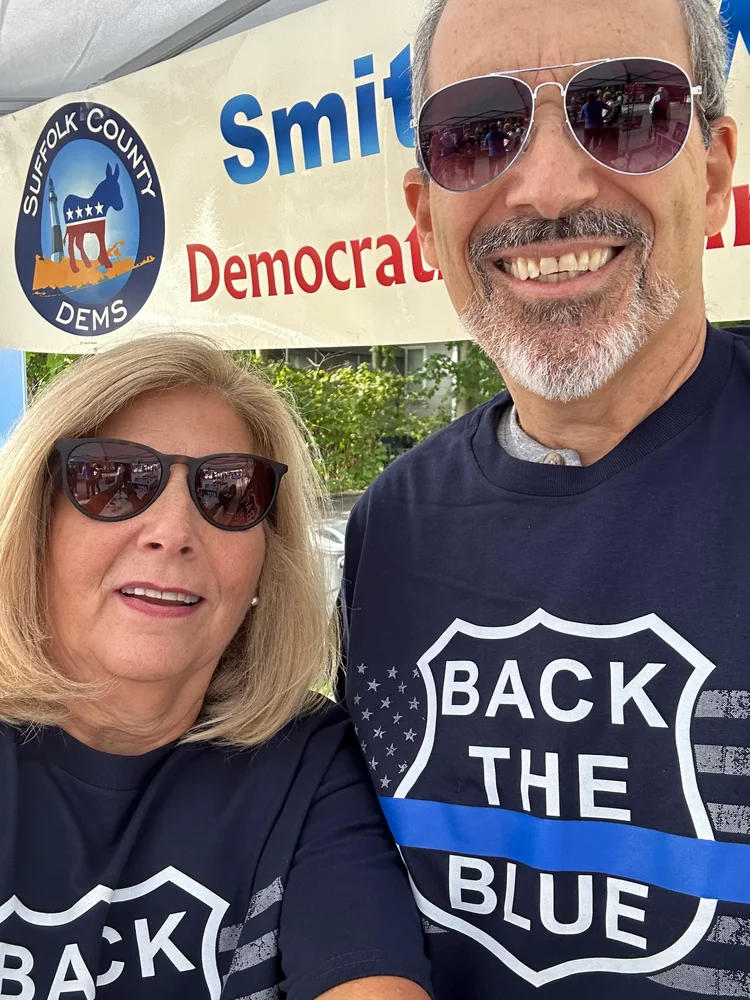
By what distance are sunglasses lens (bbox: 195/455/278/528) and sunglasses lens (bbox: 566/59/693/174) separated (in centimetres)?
79

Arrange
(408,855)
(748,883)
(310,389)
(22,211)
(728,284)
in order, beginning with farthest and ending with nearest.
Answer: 1. (310,389)
2. (22,211)
3. (728,284)
4. (408,855)
5. (748,883)

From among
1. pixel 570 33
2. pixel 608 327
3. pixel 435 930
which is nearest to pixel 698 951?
pixel 435 930

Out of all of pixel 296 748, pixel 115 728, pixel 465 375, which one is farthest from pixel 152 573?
pixel 465 375

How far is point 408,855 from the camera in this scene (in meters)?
1.42

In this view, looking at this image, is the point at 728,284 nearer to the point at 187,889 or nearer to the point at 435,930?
the point at 435,930

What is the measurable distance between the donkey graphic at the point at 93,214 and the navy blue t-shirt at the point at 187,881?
7.42ft

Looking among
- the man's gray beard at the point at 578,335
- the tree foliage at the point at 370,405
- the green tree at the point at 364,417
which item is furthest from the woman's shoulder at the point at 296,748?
the green tree at the point at 364,417

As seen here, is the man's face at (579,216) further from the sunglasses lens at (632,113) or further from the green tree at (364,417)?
the green tree at (364,417)

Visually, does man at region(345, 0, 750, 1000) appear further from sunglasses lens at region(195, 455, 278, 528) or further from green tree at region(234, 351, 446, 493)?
green tree at region(234, 351, 446, 493)

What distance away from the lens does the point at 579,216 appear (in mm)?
1355

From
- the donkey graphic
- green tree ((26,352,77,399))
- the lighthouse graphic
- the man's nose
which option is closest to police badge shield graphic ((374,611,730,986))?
the man's nose

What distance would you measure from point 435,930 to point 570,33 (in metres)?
1.42

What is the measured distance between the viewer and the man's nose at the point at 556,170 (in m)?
1.34

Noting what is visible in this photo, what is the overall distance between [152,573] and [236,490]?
22cm
